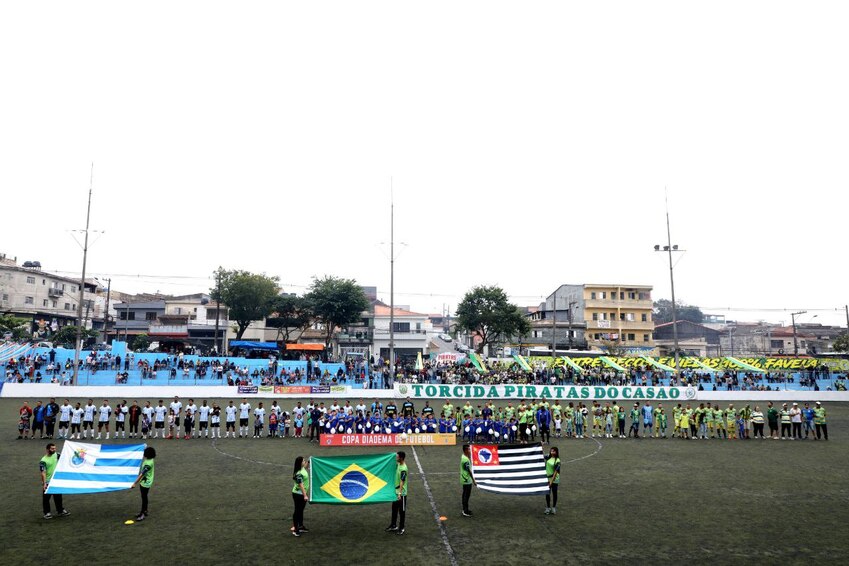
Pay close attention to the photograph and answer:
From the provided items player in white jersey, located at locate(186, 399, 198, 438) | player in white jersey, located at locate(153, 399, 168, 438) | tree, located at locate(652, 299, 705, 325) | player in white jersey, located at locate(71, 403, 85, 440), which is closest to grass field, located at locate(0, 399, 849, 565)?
player in white jersey, located at locate(71, 403, 85, 440)

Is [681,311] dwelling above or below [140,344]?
above

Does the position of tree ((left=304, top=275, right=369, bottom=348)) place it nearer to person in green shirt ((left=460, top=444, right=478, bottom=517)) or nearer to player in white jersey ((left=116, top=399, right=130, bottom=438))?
player in white jersey ((left=116, top=399, right=130, bottom=438))

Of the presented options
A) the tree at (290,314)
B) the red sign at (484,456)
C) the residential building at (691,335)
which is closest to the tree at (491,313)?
the tree at (290,314)

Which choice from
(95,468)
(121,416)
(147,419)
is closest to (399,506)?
(95,468)

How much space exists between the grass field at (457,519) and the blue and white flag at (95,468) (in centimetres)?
69

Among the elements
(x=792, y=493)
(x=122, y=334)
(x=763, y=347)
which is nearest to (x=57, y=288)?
(x=122, y=334)

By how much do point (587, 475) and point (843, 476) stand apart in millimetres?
8742

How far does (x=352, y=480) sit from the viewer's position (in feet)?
41.7

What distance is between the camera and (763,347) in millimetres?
104812

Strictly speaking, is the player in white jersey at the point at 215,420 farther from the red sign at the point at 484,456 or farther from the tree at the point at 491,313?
the tree at the point at 491,313

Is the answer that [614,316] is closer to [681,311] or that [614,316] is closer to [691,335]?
[691,335]

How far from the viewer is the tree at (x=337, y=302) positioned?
6756 centimetres

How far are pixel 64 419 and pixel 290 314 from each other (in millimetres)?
49271

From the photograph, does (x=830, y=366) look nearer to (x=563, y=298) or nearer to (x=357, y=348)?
(x=563, y=298)
